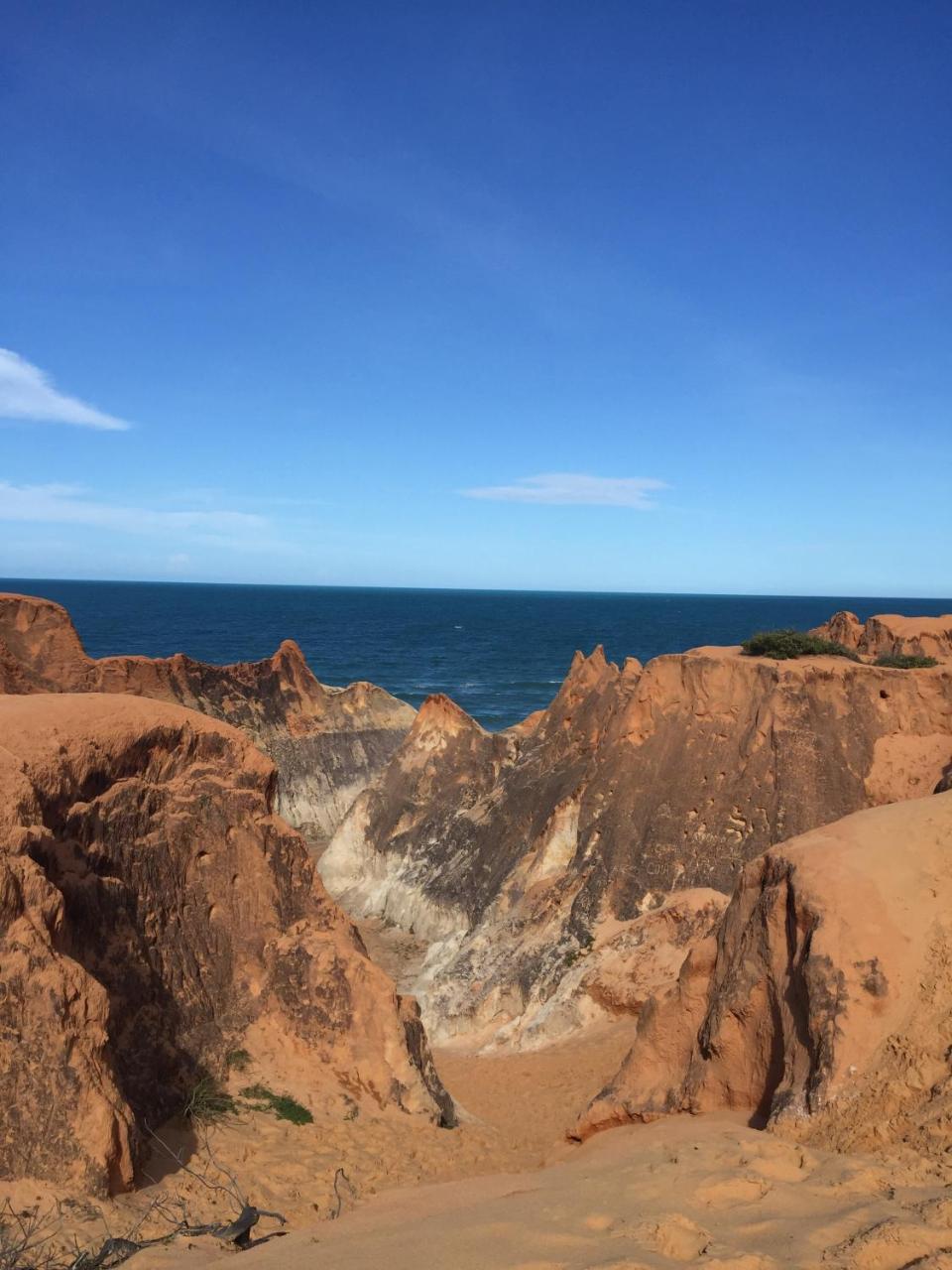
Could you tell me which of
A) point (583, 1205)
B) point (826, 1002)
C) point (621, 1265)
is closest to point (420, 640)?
point (826, 1002)

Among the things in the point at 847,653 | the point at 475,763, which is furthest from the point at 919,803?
the point at 475,763

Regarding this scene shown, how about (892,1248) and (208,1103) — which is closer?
(892,1248)

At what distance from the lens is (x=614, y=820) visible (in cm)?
1970

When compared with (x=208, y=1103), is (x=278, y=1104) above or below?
below

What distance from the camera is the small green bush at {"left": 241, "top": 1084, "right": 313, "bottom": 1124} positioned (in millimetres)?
9336

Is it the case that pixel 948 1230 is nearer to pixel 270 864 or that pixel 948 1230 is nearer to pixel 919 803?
pixel 919 803

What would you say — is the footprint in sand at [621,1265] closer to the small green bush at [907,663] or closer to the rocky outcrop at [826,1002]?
the rocky outcrop at [826,1002]

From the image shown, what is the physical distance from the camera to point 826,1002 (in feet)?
24.4

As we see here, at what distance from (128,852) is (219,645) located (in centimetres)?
8945

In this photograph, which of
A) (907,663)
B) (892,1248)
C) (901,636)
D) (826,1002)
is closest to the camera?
(892,1248)

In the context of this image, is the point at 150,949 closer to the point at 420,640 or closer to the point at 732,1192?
the point at 732,1192

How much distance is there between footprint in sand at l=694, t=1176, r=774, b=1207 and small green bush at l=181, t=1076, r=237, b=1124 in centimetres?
505

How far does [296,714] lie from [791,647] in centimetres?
2210

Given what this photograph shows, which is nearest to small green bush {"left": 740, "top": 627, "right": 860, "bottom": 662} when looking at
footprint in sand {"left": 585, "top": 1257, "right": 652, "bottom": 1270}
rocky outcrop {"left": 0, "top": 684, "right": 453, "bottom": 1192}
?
rocky outcrop {"left": 0, "top": 684, "right": 453, "bottom": 1192}
